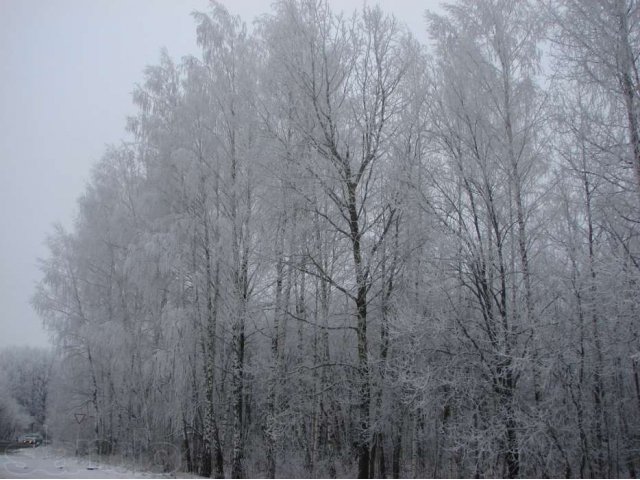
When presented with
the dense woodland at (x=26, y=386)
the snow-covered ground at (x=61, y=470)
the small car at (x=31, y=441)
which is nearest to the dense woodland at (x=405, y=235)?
the snow-covered ground at (x=61, y=470)

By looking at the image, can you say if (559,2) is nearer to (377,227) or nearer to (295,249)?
(377,227)

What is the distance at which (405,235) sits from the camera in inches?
348

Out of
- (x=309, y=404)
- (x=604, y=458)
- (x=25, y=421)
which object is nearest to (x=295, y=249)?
(x=309, y=404)

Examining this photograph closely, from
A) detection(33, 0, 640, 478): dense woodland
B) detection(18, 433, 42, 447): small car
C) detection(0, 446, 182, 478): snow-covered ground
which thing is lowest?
detection(18, 433, 42, 447): small car

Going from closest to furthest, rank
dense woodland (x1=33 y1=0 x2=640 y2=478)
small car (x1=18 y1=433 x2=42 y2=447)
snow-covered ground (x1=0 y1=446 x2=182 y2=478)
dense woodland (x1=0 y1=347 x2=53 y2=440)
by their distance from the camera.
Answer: dense woodland (x1=33 y1=0 x2=640 y2=478)
snow-covered ground (x1=0 y1=446 x2=182 y2=478)
small car (x1=18 y1=433 x2=42 y2=447)
dense woodland (x1=0 y1=347 x2=53 y2=440)

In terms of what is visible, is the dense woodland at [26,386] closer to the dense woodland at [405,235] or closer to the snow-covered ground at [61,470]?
the snow-covered ground at [61,470]

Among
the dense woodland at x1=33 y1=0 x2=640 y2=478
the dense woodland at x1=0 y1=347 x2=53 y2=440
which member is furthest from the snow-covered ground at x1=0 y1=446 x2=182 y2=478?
the dense woodland at x1=0 y1=347 x2=53 y2=440

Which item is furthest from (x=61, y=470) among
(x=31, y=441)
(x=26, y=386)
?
(x=26, y=386)

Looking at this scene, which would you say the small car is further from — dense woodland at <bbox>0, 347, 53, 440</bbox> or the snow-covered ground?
the snow-covered ground

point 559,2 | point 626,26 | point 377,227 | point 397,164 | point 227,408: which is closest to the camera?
point 626,26

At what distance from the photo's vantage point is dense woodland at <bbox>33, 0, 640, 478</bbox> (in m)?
6.37

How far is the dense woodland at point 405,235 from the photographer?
6.37m

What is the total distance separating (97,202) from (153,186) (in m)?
6.39

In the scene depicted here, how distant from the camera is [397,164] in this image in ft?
27.5
